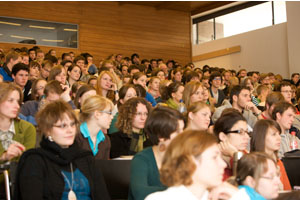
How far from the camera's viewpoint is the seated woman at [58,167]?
2088 millimetres

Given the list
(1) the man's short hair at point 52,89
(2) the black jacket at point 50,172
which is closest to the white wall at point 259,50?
(1) the man's short hair at point 52,89

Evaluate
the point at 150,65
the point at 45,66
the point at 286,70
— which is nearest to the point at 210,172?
the point at 45,66

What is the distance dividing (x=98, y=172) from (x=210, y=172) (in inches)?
33.4

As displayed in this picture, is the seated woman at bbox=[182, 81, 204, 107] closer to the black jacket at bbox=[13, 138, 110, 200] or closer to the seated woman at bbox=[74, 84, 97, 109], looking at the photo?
the seated woman at bbox=[74, 84, 97, 109]

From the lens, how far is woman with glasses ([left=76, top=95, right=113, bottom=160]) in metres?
3.14

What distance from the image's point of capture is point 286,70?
440 inches

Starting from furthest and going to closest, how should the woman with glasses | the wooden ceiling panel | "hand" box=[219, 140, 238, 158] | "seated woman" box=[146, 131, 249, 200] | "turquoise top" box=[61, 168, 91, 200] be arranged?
1. the wooden ceiling panel
2. the woman with glasses
3. "hand" box=[219, 140, 238, 158]
4. "turquoise top" box=[61, 168, 91, 200]
5. "seated woman" box=[146, 131, 249, 200]

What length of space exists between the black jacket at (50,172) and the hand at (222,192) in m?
0.74

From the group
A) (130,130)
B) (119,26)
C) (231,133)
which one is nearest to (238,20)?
(119,26)

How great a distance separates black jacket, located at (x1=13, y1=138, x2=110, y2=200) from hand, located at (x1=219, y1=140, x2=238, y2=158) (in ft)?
3.55

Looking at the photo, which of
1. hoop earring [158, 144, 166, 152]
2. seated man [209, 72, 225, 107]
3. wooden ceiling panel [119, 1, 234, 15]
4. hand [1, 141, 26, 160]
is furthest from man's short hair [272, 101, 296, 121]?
wooden ceiling panel [119, 1, 234, 15]

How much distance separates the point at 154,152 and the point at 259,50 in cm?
1028

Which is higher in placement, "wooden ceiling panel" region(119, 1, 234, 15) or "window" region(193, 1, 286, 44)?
"wooden ceiling panel" region(119, 1, 234, 15)

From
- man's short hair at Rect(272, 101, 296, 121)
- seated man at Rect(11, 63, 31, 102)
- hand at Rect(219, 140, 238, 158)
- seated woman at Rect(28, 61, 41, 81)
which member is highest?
seated woman at Rect(28, 61, 41, 81)
